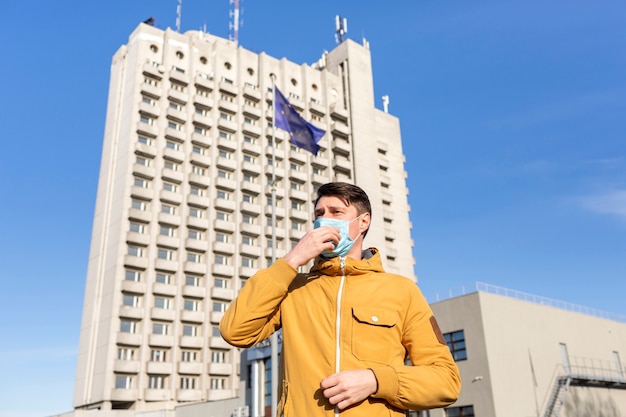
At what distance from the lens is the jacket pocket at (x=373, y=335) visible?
2.98 m

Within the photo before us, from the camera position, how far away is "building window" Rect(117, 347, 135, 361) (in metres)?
51.5

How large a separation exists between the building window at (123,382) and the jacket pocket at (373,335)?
52.3m

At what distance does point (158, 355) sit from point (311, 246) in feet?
176

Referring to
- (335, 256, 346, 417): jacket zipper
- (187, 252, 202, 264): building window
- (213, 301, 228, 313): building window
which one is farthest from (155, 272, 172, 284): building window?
(335, 256, 346, 417): jacket zipper

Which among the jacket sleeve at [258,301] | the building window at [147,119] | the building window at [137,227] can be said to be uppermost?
the building window at [147,119]

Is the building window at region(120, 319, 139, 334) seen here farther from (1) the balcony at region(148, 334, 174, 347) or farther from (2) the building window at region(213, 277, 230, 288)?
(2) the building window at region(213, 277, 230, 288)

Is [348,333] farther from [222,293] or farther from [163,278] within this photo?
[222,293]

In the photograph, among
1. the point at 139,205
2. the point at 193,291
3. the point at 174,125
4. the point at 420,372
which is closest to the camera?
the point at 420,372

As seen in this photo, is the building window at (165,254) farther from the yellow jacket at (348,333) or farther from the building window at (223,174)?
the yellow jacket at (348,333)

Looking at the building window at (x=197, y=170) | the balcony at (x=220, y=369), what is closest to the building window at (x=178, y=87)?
the building window at (x=197, y=170)

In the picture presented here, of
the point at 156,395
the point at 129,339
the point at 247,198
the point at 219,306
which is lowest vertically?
the point at 156,395

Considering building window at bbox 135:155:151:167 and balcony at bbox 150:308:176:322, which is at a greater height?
building window at bbox 135:155:151:167

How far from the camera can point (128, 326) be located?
5269cm

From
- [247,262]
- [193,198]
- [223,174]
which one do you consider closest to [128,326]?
[247,262]
